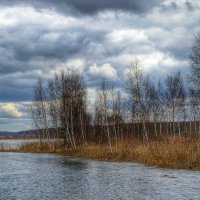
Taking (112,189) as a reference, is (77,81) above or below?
above

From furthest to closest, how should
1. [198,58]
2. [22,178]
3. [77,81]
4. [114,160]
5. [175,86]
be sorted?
[175,86] < [77,81] < [198,58] < [114,160] < [22,178]

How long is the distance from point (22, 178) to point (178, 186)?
12.0m

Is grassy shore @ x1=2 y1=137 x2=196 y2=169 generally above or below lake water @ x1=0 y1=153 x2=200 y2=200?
above

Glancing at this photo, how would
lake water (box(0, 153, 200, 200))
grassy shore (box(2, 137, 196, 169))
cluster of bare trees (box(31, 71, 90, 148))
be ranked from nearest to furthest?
lake water (box(0, 153, 200, 200))
grassy shore (box(2, 137, 196, 169))
cluster of bare trees (box(31, 71, 90, 148))

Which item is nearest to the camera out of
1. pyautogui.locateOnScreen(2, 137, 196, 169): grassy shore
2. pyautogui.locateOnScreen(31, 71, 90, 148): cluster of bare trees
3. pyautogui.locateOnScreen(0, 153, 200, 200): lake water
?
pyautogui.locateOnScreen(0, 153, 200, 200): lake water

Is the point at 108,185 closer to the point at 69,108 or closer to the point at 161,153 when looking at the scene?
the point at 161,153

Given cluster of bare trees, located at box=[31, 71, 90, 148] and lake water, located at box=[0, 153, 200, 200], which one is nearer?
lake water, located at box=[0, 153, 200, 200]

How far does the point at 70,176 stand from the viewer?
3119 cm

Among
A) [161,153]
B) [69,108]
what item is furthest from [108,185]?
[69,108]

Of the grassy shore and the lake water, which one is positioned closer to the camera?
the lake water

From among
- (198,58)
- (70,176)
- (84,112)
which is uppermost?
(198,58)

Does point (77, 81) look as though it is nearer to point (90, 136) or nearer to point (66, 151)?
point (90, 136)

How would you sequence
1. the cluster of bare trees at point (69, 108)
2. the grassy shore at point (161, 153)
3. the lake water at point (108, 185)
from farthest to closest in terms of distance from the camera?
1. the cluster of bare trees at point (69, 108)
2. the grassy shore at point (161, 153)
3. the lake water at point (108, 185)

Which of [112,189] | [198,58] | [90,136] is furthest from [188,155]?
[90,136]
